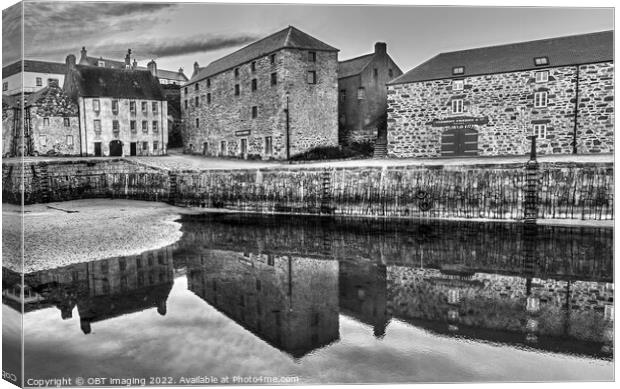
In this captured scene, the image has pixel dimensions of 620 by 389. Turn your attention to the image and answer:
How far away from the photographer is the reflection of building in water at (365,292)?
5134 millimetres

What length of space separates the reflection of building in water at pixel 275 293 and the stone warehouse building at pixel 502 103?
2385 mm

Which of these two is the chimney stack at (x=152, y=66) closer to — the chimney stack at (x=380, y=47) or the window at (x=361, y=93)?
the chimney stack at (x=380, y=47)

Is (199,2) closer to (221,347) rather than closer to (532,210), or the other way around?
(221,347)

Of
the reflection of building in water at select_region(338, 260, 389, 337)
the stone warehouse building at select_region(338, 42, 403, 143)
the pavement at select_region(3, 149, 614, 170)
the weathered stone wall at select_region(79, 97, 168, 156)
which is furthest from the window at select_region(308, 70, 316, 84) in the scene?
the reflection of building in water at select_region(338, 260, 389, 337)

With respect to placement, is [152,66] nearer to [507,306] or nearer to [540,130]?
[507,306]

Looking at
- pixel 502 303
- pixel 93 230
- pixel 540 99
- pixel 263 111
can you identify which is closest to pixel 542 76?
pixel 540 99

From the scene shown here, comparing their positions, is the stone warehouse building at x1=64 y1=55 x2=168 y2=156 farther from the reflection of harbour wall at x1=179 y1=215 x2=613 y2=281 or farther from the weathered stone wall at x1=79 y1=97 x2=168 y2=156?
the reflection of harbour wall at x1=179 y1=215 x2=613 y2=281

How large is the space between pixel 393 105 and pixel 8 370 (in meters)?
6.12

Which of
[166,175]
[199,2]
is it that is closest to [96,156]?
[166,175]

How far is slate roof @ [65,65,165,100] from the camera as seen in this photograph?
5.22 meters

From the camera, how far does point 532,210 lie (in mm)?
8984

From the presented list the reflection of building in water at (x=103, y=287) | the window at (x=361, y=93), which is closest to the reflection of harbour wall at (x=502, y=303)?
the reflection of building in water at (x=103, y=287)

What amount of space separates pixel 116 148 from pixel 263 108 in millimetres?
2181

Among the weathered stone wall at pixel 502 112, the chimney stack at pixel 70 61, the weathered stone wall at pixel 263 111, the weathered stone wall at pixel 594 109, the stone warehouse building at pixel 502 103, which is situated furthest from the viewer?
the weathered stone wall at pixel 263 111
